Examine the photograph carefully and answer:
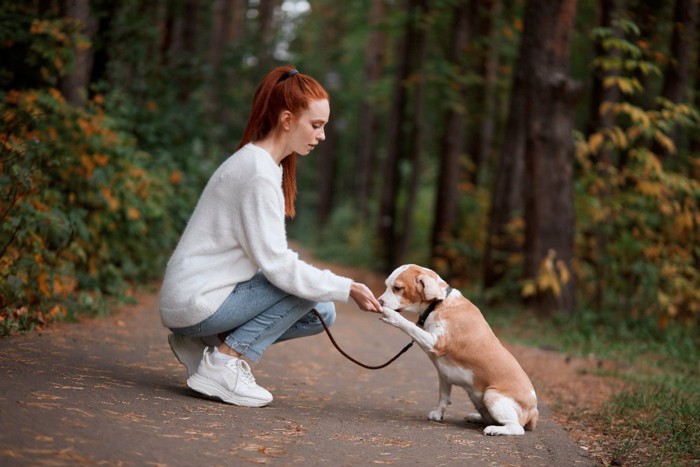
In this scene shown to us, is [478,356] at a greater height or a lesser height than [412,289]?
lesser

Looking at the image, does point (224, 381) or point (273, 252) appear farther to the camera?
point (224, 381)

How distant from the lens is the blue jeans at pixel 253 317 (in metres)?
4.93

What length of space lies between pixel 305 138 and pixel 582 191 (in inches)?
326

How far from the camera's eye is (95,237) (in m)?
9.29

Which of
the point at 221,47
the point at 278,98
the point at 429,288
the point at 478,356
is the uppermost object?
the point at 221,47

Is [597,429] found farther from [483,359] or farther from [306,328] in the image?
[306,328]

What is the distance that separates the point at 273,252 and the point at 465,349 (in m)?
1.42

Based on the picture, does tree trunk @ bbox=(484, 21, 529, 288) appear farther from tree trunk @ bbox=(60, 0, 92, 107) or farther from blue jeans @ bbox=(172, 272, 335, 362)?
blue jeans @ bbox=(172, 272, 335, 362)

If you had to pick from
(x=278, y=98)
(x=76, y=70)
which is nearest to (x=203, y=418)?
(x=278, y=98)

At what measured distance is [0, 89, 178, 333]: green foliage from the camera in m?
6.87

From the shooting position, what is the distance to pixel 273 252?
481 cm

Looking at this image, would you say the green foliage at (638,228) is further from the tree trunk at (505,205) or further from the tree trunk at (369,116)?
the tree trunk at (369,116)

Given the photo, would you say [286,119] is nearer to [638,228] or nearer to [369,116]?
[638,228]

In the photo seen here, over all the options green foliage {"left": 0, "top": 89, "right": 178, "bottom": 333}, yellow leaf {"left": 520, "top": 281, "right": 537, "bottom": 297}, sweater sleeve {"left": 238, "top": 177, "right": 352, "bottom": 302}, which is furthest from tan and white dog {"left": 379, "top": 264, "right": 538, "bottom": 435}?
yellow leaf {"left": 520, "top": 281, "right": 537, "bottom": 297}
